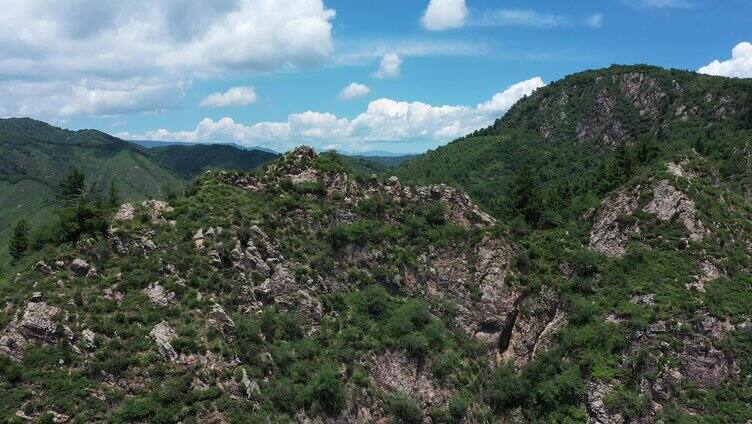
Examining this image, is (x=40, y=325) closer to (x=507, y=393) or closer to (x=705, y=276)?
(x=507, y=393)

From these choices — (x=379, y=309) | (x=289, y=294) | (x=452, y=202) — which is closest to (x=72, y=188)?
(x=289, y=294)

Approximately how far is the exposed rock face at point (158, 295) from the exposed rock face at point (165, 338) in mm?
2322

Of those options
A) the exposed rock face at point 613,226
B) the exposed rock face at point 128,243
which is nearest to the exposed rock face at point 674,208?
the exposed rock face at point 613,226

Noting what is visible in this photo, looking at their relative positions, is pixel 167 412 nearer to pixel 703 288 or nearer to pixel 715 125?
pixel 703 288

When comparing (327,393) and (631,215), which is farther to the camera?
(631,215)

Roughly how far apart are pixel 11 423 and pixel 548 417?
150 feet

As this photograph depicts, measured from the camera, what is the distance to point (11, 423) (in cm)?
3178

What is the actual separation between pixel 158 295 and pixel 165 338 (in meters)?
4.84

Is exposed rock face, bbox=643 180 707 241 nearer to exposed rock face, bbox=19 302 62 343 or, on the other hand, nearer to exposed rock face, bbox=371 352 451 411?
exposed rock face, bbox=371 352 451 411

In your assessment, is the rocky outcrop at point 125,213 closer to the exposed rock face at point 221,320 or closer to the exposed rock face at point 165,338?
the exposed rock face at point 165,338

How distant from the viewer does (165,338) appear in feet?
132

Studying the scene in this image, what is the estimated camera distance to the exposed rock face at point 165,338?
3961 cm

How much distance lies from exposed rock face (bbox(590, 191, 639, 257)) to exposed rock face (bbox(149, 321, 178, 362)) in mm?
51877

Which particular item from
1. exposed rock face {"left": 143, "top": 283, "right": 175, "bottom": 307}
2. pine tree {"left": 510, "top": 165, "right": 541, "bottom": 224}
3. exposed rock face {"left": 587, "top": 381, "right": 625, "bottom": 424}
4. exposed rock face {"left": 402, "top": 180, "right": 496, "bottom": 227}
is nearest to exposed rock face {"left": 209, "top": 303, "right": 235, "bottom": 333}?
exposed rock face {"left": 143, "top": 283, "right": 175, "bottom": 307}
